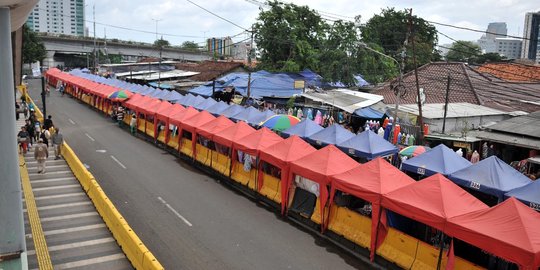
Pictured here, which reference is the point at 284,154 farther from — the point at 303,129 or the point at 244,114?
the point at 244,114

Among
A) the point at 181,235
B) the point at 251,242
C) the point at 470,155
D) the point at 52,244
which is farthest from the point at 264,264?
the point at 470,155

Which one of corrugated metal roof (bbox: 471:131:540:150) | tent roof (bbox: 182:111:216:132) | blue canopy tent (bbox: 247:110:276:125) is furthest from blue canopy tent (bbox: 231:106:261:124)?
corrugated metal roof (bbox: 471:131:540:150)

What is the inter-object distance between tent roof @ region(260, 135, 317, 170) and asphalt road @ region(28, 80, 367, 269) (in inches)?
67.8

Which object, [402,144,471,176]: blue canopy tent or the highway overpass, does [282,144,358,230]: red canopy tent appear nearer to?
[402,144,471,176]: blue canopy tent

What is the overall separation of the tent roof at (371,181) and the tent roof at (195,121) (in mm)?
9588

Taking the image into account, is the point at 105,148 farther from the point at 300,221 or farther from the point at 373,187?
the point at 373,187

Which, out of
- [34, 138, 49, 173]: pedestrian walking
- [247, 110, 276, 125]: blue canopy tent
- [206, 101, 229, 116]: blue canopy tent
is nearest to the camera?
[34, 138, 49, 173]: pedestrian walking

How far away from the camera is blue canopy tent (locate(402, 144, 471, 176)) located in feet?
50.6

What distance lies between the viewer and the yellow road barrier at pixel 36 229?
32.9 feet

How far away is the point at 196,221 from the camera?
13.3 meters

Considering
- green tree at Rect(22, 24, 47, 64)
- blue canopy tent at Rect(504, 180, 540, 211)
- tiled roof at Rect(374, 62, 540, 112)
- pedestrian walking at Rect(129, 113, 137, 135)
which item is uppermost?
green tree at Rect(22, 24, 47, 64)

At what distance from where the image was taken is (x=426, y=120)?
24469mm

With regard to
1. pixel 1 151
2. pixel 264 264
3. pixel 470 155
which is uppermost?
pixel 1 151

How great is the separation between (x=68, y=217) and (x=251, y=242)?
552 centimetres
